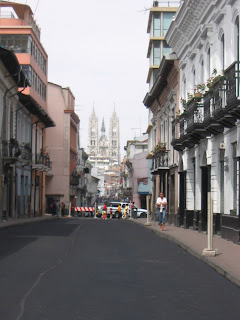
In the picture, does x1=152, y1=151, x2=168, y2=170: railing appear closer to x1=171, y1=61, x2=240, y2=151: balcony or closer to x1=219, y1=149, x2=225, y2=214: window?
x1=171, y1=61, x2=240, y2=151: balcony

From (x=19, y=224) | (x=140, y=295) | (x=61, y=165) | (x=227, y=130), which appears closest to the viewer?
(x=140, y=295)

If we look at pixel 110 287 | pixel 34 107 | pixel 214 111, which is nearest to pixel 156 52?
pixel 34 107

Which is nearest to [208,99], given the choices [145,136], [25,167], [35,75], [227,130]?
[227,130]

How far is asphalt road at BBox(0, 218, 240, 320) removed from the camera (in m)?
8.16

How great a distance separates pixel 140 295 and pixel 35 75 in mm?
47999

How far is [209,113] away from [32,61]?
32541 mm

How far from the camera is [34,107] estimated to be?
5031cm

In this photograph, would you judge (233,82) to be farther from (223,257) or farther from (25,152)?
(25,152)

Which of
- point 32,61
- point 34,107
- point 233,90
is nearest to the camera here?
point 233,90

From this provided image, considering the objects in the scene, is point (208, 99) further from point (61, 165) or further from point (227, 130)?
point (61, 165)

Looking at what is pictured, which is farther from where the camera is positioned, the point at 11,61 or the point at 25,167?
the point at 25,167

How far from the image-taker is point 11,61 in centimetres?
3797

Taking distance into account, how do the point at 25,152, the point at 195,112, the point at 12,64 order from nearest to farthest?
the point at 195,112 < the point at 12,64 < the point at 25,152

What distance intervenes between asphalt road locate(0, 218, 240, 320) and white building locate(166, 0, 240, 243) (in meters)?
5.42
